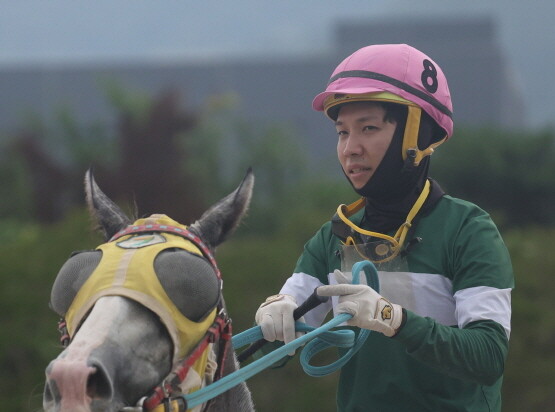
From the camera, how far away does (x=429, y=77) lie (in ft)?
10.7

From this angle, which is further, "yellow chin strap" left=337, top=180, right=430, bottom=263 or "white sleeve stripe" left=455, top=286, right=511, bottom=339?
"yellow chin strap" left=337, top=180, right=430, bottom=263

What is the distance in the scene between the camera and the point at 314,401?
26.2 feet

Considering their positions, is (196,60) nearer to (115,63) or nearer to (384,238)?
(115,63)

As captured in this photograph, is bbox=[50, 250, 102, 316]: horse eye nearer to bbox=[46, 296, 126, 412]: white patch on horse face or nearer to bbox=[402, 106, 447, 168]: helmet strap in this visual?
bbox=[46, 296, 126, 412]: white patch on horse face

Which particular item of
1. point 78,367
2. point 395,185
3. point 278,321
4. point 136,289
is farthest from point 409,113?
point 78,367

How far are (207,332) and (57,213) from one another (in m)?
20.5

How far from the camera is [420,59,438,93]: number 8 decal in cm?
324

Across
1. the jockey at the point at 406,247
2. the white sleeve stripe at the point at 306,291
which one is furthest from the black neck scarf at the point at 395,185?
the white sleeve stripe at the point at 306,291

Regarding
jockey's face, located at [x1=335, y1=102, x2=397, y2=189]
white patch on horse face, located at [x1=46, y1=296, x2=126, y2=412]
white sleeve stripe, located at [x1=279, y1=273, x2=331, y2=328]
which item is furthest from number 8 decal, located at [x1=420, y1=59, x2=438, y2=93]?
white patch on horse face, located at [x1=46, y1=296, x2=126, y2=412]

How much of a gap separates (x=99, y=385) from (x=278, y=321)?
77cm

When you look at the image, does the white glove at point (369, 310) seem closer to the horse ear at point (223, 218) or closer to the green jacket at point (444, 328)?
the green jacket at point (444, 328)

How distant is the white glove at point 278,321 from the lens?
3066 mm

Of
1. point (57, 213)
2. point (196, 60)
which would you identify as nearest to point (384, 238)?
point (57, 213)

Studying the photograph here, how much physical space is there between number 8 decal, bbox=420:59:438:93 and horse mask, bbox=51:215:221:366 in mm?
984
